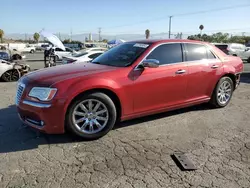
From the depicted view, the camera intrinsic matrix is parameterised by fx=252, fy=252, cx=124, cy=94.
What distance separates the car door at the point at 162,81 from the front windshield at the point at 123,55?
22 cm

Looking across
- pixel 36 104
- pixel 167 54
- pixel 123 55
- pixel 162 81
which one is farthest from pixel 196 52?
pixel 36 104

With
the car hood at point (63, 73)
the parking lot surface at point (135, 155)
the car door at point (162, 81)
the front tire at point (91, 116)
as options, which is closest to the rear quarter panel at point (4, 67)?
the parking lot surface at point (135, 155)

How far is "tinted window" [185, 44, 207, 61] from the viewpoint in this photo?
512cm

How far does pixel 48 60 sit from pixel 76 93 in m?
13.3

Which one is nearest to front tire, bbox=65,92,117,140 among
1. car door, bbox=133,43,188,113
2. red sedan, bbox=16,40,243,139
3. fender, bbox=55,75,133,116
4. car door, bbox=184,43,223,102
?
red sedan, bbox=16,40,243,139

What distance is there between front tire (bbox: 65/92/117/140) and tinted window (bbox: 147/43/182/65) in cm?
124

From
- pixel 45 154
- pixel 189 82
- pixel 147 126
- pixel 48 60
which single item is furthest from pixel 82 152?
pixel 48 60

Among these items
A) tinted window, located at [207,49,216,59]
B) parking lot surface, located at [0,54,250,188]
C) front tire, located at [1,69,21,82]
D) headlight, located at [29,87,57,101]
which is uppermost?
tinted window, located at [207,49,216,59]

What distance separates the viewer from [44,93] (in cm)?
366

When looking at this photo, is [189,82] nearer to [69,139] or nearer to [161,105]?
[161,105]

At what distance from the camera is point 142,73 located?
4.34 metres

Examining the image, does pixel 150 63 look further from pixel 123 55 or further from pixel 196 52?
pixel 196 52

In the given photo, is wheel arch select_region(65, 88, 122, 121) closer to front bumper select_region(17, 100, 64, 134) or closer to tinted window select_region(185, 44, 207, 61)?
front bumper select_region(17, 100, 64, 134)

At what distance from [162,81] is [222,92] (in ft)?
6.64
